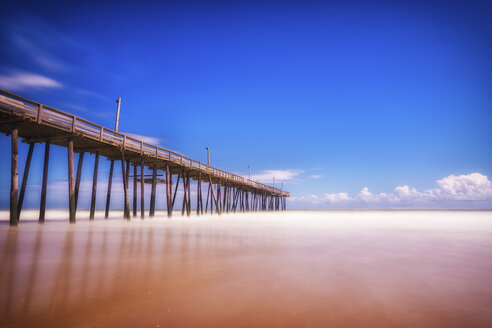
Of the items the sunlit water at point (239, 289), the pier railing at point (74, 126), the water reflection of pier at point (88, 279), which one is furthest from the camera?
the pier railing at point (74, 126)

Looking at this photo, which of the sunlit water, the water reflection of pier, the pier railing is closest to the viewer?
the sunlit water

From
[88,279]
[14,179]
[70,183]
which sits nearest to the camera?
[88,279]

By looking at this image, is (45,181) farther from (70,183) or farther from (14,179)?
(14,179)

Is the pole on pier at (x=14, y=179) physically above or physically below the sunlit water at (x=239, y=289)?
above

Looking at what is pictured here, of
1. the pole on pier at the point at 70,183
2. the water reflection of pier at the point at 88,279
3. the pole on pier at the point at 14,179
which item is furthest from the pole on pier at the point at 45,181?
the water reflection of pier at the point at 88,279

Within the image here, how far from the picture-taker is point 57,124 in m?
12.5

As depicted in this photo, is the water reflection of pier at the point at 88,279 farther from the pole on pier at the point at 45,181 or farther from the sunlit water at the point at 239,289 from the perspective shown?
the pole on pier at the point at 45,181

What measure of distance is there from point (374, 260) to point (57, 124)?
48.1ft

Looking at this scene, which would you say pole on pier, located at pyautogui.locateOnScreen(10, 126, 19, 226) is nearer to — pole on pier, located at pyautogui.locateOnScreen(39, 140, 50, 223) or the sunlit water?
pole on pier, located at pyautogui.locateOnScreen(39, 140, 50, 223)

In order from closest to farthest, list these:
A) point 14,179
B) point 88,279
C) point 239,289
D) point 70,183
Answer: point 239,289 < point 88,279 < point 14,179 < point 70,183

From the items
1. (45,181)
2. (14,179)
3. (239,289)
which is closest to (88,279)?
(239,289)

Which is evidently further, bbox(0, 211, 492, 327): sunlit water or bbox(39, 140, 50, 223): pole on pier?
bbox(39, 140, 50, 223): pole on pier

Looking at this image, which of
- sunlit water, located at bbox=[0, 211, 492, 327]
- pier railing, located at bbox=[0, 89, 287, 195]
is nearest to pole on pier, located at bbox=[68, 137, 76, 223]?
pier railing, located at bbox=[0, 89, 287, 195]

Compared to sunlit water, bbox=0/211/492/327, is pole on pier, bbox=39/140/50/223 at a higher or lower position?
higher
